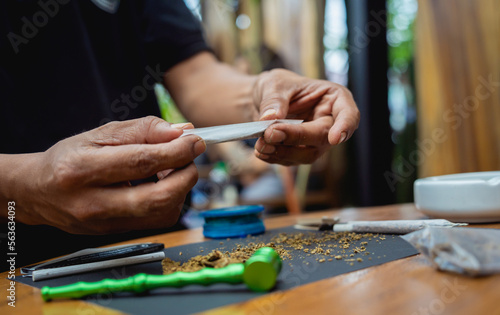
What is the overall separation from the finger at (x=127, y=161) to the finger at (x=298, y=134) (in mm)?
218

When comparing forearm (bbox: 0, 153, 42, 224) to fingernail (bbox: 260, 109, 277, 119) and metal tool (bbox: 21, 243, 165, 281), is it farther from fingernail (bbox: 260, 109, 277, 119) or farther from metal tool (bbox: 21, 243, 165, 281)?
fingernail (bbox: 260, 109, 277, 119)

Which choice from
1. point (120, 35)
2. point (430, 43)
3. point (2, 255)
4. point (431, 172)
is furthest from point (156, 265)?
point (430, 43)

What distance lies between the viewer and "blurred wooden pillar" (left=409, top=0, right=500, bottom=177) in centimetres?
179

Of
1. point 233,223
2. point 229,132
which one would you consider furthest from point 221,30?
point 229,132

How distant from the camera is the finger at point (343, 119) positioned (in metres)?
0.74

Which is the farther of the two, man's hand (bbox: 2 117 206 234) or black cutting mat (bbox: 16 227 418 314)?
man's hand (bbox: 2 117 206 234)

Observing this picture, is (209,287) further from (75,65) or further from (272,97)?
(75,65)

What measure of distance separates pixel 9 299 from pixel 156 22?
93 cm

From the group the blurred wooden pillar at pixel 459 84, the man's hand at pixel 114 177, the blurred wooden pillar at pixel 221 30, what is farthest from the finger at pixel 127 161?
the blurred wooden pillar at pixel 221 30

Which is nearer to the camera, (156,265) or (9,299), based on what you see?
(9,299)

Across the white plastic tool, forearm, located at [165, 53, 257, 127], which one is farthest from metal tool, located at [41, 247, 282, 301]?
forearm, located at [165, 53, 257, 127]

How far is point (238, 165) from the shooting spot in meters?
3.30

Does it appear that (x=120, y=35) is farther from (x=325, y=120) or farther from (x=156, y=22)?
(x=325, y=120)

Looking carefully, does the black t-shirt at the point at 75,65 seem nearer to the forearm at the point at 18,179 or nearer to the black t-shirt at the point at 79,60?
the black t-shirt at the point at 79,60
